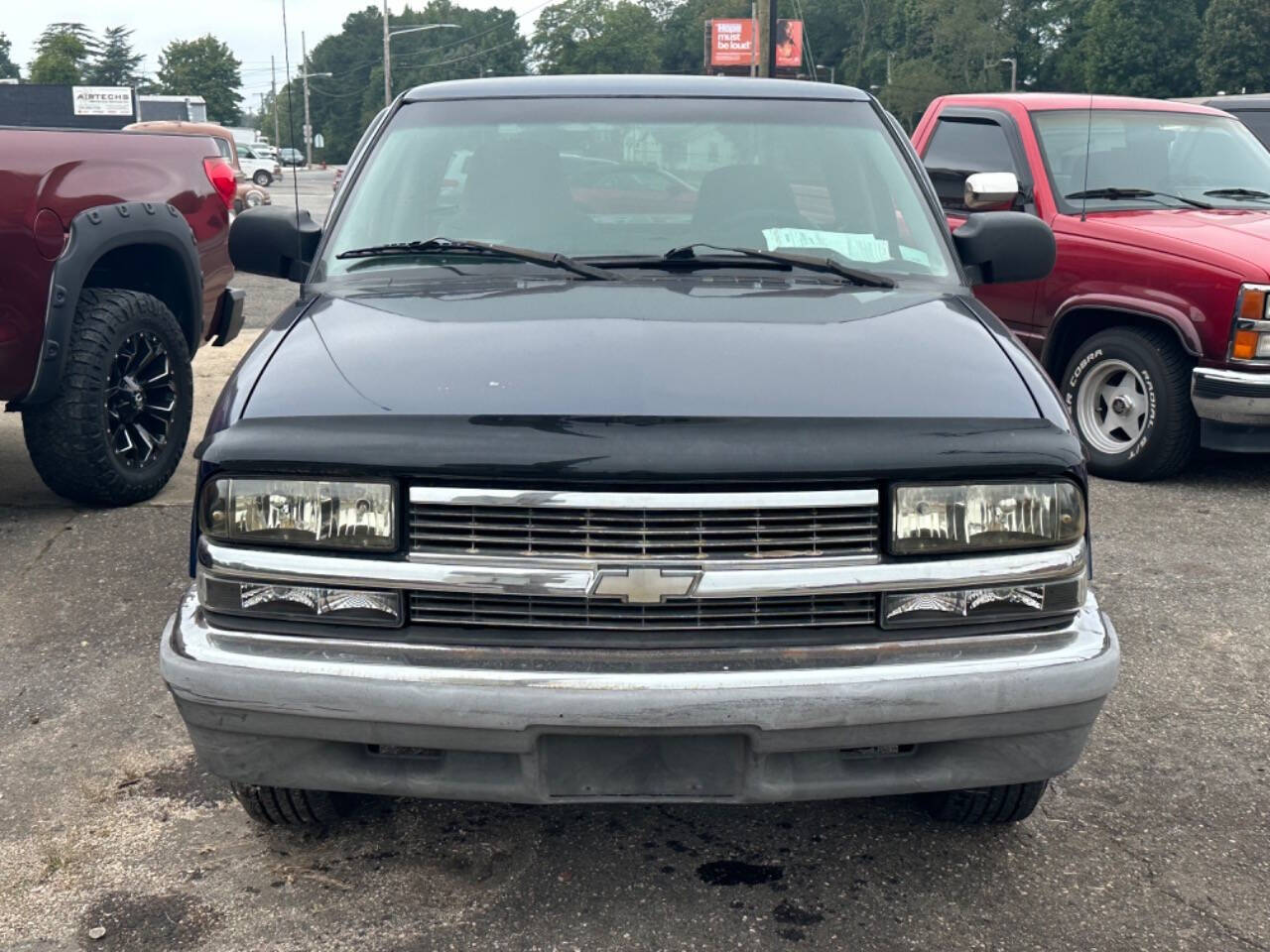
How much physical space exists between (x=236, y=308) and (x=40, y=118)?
7.91ft

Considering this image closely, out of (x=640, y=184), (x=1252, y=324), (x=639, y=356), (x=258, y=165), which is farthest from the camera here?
(x=258, y=165)

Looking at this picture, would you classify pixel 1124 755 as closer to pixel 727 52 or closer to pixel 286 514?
pixel 286 514

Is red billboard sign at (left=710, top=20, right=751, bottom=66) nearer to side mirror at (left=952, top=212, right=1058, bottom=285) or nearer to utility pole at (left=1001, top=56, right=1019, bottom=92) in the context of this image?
utility pole at (left=1001, top=56, right=1019, bottom=92)

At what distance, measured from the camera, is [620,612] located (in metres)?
2.54

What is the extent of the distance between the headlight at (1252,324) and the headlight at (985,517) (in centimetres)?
393

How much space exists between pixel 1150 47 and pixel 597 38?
1811 inches

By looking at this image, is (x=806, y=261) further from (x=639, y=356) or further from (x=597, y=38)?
(x=597, y=38)

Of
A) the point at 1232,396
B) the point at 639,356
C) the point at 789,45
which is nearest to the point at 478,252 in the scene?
the point at 639,356

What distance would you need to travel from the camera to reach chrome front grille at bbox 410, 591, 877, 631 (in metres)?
2.54

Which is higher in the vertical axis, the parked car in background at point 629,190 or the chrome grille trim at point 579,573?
the parked car in background at point 629,190

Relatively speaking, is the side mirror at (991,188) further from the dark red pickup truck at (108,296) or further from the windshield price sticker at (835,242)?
the dark red pickup truck at (108,296)

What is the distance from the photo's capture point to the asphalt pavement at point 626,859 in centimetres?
281

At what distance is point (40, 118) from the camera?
7672mm

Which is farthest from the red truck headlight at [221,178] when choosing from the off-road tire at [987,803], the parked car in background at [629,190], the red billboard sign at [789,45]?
the red billboard sign at [789,45]
